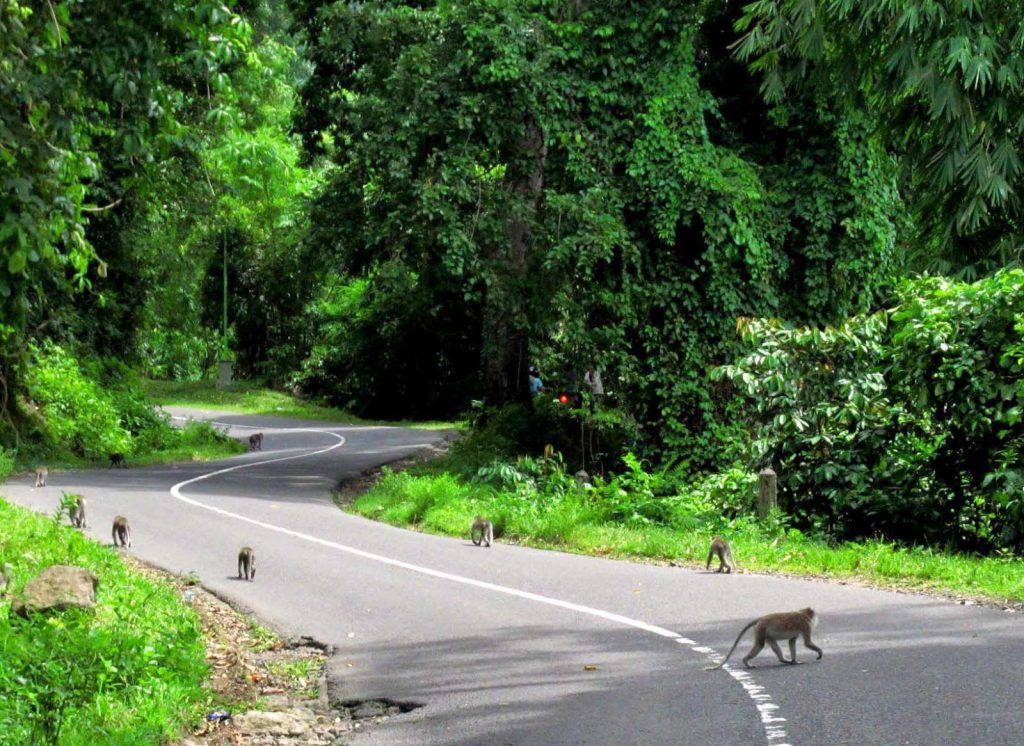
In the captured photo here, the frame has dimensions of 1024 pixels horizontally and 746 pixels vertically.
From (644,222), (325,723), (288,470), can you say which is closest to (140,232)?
(288,470)

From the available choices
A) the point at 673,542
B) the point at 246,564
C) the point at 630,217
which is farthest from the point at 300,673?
the point at 630,217

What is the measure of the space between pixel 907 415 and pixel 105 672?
36.4ft

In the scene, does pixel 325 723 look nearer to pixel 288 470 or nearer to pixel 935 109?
pixel 935 109

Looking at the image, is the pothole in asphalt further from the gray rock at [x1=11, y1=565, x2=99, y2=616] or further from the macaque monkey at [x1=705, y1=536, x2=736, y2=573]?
the macaque monkey at [x1=705, y1=536, x2=736, y2=573]

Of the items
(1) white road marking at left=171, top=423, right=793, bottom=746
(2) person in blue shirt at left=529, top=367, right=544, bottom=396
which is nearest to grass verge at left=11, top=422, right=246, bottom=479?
(1) white road marking at left=171, top=423, right=793, bottom=746

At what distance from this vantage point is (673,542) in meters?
14.9

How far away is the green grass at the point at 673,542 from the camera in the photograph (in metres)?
12.0

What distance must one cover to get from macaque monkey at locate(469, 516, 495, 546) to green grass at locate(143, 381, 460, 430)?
31.6 m

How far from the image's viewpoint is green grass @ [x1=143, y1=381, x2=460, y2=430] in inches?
2025

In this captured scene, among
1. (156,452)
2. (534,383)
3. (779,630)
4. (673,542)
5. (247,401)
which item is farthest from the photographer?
(247,401)

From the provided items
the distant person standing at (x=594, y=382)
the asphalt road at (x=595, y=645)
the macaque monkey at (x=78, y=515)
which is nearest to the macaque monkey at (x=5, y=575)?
the asphalt road at (x=595, y=645)

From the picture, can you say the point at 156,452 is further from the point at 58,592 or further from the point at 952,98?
the point at 952,98

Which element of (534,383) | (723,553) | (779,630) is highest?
(534,383)

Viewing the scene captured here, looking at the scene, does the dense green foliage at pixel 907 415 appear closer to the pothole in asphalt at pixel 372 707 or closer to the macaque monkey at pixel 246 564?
the macaque monkey at pixel 246 564
